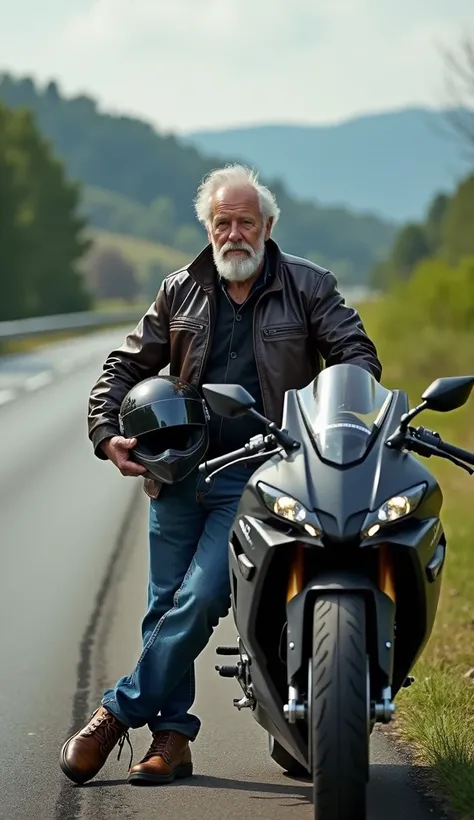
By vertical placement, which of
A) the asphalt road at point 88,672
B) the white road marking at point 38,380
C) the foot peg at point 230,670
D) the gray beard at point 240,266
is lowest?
the asphalt road at point 88,672

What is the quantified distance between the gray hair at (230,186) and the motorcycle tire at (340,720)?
1726 millimetres

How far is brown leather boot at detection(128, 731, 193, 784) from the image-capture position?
5.12 metres

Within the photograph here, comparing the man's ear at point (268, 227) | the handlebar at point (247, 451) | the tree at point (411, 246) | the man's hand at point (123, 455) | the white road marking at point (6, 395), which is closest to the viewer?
the handlebar at point (247, 451)

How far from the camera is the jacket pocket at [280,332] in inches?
201

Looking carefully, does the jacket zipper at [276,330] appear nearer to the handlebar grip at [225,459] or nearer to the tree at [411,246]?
the handlebar grip at [225,459]

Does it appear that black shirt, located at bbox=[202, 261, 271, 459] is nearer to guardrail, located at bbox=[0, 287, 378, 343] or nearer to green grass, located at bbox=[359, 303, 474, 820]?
green grass, located at bbox=[359, 303, 474, 820]

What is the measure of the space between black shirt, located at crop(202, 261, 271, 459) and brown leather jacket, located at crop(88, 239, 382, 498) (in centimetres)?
4

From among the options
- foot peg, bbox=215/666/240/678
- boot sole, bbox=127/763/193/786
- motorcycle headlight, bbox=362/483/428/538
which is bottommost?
boot sole, bbox=127/763/193/786

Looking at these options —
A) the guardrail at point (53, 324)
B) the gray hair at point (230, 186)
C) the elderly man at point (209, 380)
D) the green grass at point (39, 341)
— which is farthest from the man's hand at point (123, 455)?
the green grass at point (39, 341)

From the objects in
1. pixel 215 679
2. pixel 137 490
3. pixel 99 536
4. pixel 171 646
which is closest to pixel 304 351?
pixel 171 646

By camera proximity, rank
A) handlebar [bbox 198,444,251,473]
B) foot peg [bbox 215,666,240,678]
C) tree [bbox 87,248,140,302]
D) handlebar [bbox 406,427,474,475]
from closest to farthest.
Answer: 1. handlebar [bbox 406,427,474,475]
2. handlebar [bbox 198,444,251,473]
3. foot peg [bbox 215,666,240,678]
4. tree [bbox 87,248,140,302]

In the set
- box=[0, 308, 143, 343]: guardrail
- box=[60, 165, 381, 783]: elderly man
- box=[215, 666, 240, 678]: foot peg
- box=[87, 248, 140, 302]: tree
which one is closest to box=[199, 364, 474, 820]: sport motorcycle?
box=[215, 666, 240, 678]: foot peg

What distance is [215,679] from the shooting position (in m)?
7.10

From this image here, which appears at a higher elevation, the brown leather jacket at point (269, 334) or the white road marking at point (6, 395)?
the brown leather jacket at point (269, 334)
